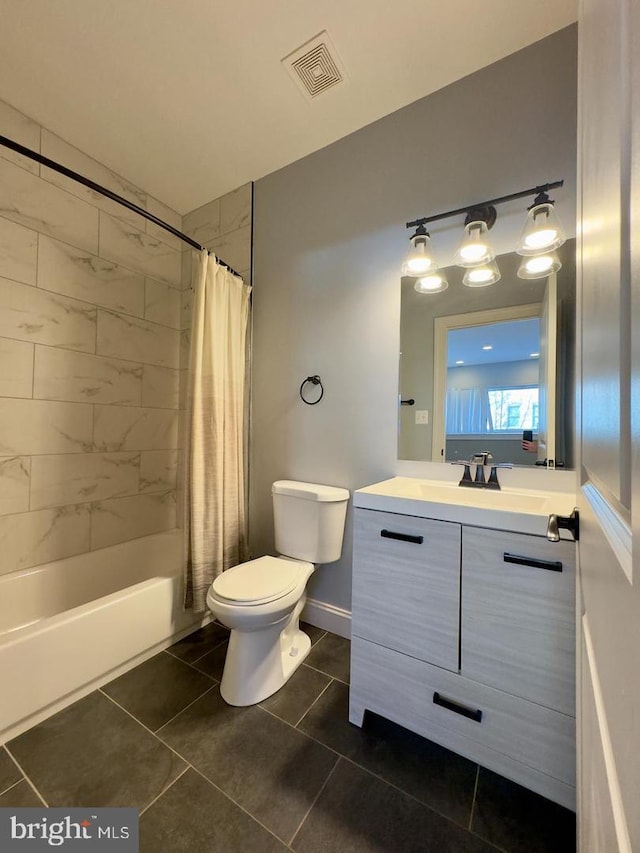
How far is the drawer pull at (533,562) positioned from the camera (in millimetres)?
887

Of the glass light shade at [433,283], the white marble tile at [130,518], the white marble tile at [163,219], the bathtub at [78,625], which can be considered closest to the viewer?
the bathtub at [78,625]

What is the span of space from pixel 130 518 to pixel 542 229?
8.52ft

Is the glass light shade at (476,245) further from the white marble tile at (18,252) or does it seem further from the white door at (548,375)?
the white marble tile at (18,252)

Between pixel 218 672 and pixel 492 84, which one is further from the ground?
pixel 492 84

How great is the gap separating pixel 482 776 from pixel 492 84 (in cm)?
264

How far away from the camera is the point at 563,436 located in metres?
1.25

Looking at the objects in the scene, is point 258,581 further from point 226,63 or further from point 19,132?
point 19,132

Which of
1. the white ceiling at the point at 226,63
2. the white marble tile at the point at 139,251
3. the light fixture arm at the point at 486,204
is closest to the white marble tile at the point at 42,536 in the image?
the white marble tile at the point at 139,251

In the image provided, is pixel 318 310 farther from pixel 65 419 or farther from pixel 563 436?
pixel 65 419

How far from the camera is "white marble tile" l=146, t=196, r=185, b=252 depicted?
219cm

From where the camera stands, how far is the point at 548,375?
1.29 metres

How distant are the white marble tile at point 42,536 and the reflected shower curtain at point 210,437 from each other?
0.69 metres

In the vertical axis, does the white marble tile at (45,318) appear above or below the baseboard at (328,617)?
above

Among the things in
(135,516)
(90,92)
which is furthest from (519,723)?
(90,92)
